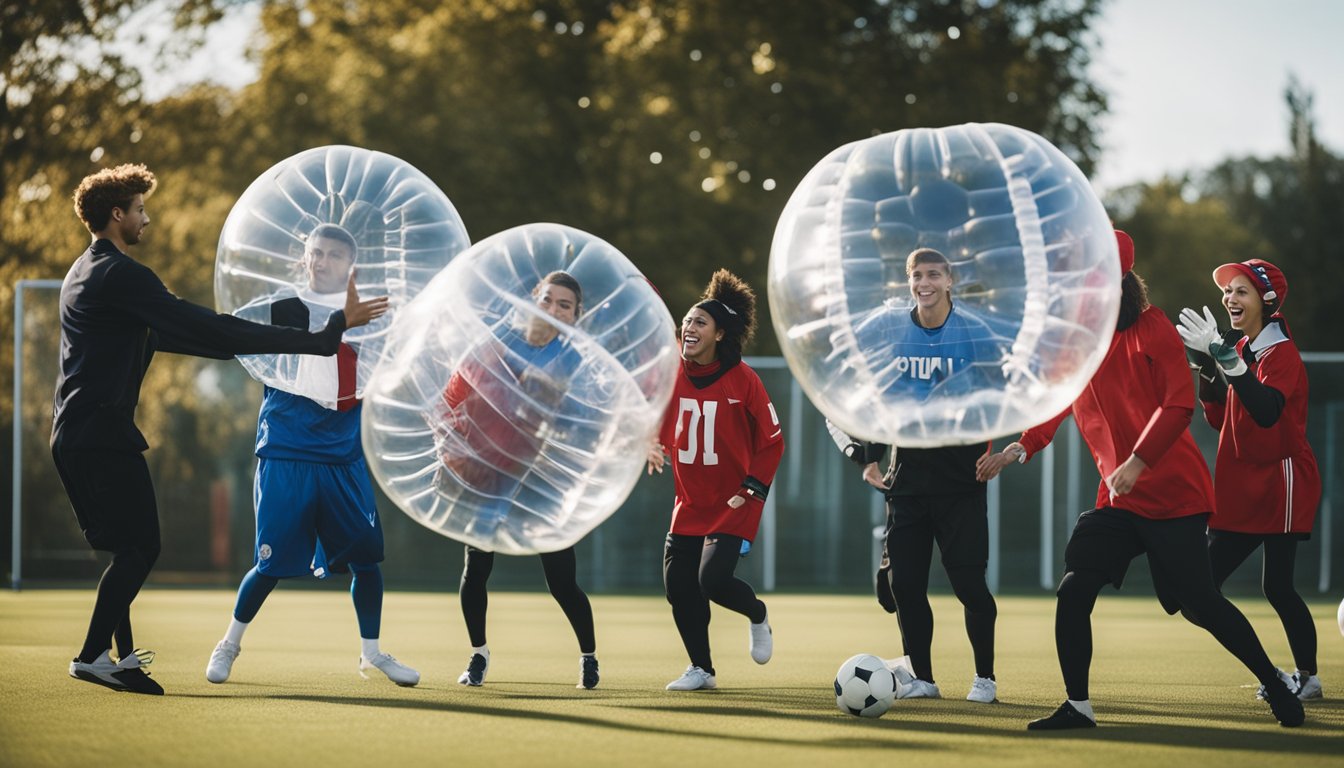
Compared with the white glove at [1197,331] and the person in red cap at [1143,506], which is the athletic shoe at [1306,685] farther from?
the white glove at [1197,331]

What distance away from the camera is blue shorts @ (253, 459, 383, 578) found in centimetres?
678

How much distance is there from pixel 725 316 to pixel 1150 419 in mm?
2191

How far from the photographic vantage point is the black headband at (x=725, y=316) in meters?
7.14

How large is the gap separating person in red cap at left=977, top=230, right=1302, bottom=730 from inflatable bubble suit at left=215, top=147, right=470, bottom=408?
2.85 meters

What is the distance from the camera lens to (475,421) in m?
5.21

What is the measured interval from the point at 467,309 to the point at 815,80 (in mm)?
16108

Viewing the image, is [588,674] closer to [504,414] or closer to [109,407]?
[504,414]

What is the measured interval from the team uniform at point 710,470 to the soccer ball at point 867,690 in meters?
1.13

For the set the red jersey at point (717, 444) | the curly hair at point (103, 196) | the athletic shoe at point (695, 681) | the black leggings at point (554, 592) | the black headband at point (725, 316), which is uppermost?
the curly hair at point (103, 196)

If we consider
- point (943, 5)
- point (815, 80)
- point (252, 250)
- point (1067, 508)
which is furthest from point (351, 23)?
point (252, 250)

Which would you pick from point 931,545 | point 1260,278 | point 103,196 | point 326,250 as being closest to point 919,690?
point 931,545

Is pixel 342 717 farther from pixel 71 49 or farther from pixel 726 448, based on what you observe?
pixel 71 49

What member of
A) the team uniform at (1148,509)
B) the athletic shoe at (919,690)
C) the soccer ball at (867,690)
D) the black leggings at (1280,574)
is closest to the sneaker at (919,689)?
the athletic shoe at (919,690)

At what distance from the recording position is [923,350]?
5184mm
